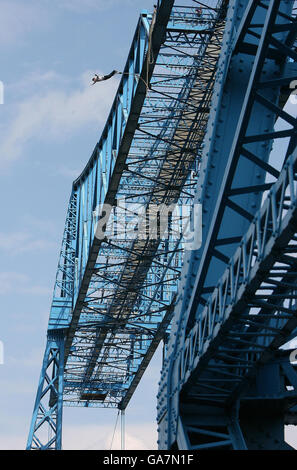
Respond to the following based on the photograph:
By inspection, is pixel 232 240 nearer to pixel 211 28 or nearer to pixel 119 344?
pixel 211 28

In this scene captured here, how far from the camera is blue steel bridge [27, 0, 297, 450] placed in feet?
54.9

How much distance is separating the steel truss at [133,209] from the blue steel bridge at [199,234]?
72 mm

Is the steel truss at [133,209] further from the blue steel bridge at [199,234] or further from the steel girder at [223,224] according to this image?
the steel girder at [223,224]

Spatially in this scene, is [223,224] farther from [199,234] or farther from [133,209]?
[133,209]

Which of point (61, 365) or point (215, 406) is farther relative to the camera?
point (61, 365)

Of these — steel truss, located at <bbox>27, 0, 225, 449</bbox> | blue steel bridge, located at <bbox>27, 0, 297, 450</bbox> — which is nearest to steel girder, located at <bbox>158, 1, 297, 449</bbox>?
blue steel bridge, located at <bbox>27, 0, 297, 450</bbox>

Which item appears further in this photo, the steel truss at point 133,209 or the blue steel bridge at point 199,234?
the steel truss at point 133,209

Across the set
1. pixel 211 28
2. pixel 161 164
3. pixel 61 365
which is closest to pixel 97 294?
pixel 61 365

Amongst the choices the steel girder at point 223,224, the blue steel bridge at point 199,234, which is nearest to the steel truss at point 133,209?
the blue steel bridge at point 199,234

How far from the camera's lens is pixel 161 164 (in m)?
32.7

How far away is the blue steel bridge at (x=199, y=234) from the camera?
1672 cm

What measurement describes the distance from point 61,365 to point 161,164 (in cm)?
1291

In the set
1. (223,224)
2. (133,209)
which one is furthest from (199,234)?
(133,209)

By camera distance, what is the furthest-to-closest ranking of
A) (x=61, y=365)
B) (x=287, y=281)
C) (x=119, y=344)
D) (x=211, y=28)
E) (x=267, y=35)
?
1. (x=119, y=344)
2. (x=61, y=365)
3. (x=211, y=28)
4. (x=287, y=281)
5. (x=267, y=35)
